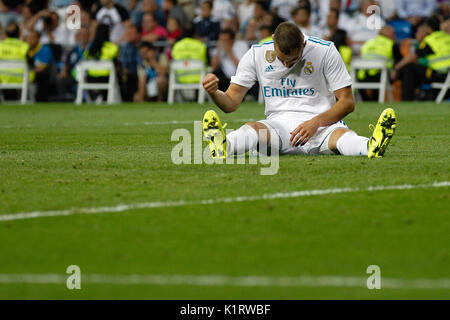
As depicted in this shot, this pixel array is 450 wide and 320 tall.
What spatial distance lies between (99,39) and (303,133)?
13.9 meters

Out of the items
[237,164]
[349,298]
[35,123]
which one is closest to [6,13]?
[35,123]

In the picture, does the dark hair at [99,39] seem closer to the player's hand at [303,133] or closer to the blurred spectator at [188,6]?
the blurred spectator at [188,6]

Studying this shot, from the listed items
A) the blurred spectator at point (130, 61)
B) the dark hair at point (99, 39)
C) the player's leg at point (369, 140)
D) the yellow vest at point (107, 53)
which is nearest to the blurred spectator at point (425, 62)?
the blurred spectator at point (130, 61)

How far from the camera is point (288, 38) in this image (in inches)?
330

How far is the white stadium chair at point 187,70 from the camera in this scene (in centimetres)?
2167

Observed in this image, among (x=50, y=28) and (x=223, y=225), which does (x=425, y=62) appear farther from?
(x=223, y=225)

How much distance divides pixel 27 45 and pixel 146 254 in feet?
57.3

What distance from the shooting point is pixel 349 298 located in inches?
167

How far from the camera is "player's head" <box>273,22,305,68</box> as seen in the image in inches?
329

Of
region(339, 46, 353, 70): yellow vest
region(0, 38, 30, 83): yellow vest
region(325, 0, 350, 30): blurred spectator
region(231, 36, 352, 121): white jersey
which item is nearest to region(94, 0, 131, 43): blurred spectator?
region(0, 38, 30, 83): yellow vest

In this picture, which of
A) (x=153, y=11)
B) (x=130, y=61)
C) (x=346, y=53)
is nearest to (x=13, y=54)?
(x=130, y=61)

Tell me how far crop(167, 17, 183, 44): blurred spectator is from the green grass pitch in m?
13.1

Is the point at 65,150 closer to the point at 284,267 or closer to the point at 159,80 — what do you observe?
the point at 284,267

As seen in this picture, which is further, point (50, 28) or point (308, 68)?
point (50, 28)
